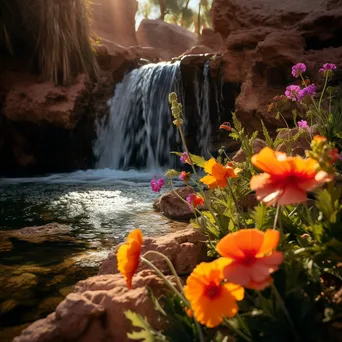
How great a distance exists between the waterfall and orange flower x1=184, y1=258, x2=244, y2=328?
8.92m

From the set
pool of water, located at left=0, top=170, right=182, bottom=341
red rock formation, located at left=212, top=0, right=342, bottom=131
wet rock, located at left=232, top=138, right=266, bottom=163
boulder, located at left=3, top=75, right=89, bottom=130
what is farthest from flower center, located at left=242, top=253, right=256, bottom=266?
boulder, located at left=3, top=75, right=89, bottom=130

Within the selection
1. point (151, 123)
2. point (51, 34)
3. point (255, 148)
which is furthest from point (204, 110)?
point (255, 148)

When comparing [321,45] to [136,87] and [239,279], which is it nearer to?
[136,87]

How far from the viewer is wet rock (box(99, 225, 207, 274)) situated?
196 cm

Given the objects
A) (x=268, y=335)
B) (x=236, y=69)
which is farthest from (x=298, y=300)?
(x=236, y=69)

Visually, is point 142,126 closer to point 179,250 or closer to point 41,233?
point 41,233

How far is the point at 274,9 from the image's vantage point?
10.1m

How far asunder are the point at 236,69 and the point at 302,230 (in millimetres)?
8229

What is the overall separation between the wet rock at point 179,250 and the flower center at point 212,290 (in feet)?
3.02

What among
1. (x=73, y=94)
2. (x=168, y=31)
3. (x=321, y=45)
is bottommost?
(x=73, y=94)

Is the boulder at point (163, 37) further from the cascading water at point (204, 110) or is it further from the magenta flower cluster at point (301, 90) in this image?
the magenta flower cluster at point (301, 90)

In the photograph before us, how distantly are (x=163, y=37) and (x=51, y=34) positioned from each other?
72.7 feet

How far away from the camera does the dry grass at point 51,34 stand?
9.95 m

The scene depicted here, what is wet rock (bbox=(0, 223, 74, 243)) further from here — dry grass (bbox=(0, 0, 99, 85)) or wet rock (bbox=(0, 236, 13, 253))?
dry grass (bbox=(0, 0, 99, 85))
